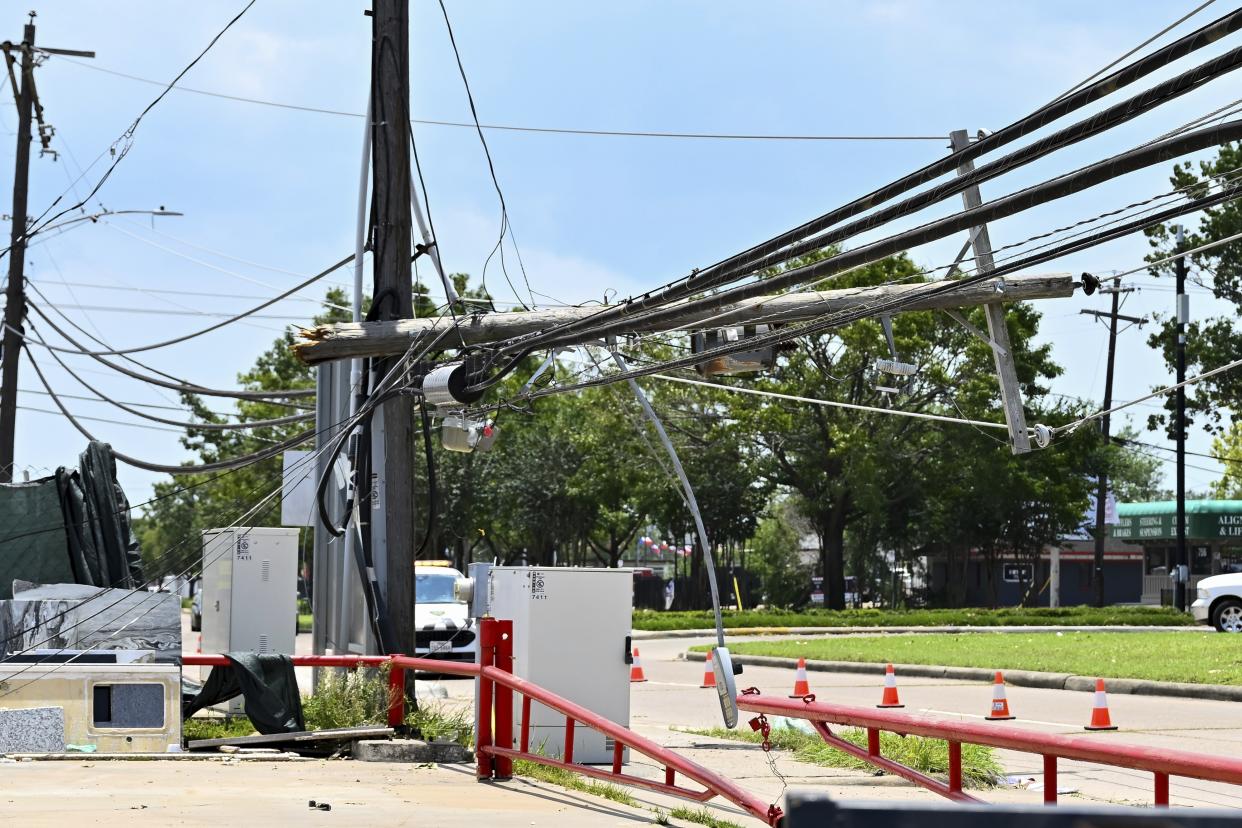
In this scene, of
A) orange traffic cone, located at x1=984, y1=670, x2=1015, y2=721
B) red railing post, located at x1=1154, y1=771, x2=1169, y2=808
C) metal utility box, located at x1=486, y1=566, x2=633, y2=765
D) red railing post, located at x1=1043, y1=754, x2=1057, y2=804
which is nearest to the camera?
red railing post, located at x1=1154, y1=771, x2=1169, y2=808

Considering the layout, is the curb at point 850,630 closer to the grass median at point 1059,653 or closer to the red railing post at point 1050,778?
the grass median at point 1059,653

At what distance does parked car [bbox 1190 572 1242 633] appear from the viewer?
2775 centimetres

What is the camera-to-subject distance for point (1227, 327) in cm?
4034

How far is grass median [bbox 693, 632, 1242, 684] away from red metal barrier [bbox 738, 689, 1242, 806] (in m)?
12.4

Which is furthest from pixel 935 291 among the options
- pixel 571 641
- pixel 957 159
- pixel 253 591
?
pixel 253 591

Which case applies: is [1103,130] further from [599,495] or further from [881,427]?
[599,495]

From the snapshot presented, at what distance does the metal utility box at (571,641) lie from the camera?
474 inches

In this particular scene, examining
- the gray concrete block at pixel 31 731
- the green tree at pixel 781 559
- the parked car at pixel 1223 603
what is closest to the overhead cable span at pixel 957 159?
the gray concrete block at pixel 31 731

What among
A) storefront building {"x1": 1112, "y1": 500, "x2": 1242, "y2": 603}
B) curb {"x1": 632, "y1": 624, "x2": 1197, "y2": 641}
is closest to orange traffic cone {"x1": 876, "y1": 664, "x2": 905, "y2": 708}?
curb {"x1": 632, "y1": 624, "x2": 1197, "y2": 641}

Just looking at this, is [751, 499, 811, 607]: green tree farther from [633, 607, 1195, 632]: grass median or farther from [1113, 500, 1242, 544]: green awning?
[633, 607, 1195, 632]: grass median

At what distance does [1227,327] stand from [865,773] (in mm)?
33415

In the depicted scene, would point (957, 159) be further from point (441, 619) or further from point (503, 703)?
point (441, 619)

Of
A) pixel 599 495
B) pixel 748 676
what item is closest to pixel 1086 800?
pixel 748 676

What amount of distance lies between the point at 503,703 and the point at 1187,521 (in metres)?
50.0
